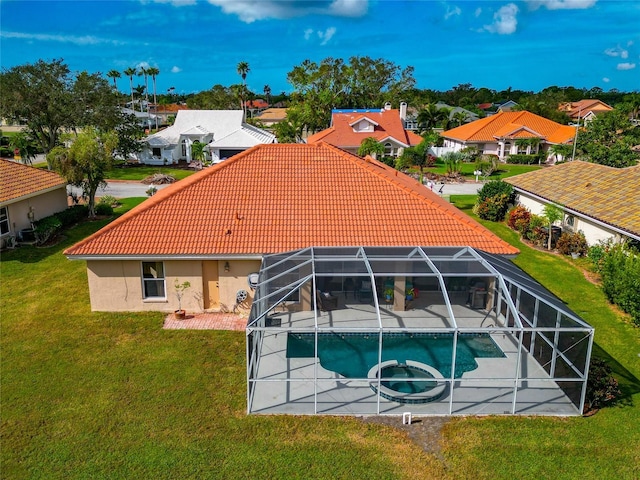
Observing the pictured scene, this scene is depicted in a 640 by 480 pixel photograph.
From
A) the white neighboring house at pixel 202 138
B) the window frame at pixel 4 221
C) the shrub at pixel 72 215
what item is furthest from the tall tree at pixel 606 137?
the window frame at pixel 4 221

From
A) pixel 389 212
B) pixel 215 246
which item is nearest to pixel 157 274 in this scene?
pixel 215 246

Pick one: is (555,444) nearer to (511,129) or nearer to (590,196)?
(590,196)

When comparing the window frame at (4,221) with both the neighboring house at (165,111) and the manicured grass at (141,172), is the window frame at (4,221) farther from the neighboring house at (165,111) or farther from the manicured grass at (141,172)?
the neighboring house at (165,111)

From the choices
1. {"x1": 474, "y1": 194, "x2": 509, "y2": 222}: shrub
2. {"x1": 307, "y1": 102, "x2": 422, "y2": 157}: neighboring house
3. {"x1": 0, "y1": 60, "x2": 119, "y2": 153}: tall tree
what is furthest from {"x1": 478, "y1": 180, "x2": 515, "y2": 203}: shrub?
{"x1": 0, "y1": 60, "x2": 119, "y2": 153}: tall tree

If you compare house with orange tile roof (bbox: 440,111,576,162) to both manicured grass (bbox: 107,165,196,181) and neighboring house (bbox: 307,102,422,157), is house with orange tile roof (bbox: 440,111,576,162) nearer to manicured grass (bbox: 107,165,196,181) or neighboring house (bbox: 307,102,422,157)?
neighboring house (bbox: 307,102,422,157)

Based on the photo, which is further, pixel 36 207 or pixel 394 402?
pixel 36 207

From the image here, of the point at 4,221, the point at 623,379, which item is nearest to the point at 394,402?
the point at 623,379

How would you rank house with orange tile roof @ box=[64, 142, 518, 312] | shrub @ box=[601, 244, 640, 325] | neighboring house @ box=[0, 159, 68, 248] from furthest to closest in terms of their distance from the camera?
neighboring house @ box=[0, 159, 68, 248] < shrub @ box=[601, 244, 640, 325] < house with orange tile roof @ box=[64, 142, 518, 312]
